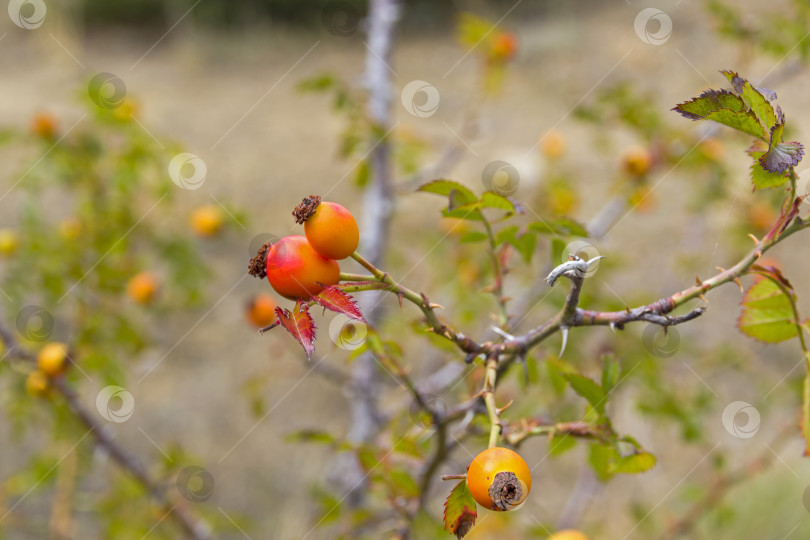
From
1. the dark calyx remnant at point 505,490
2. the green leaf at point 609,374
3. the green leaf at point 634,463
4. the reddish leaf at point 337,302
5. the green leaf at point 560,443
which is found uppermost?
the reddish leaf at point 337,302

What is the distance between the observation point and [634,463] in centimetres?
67

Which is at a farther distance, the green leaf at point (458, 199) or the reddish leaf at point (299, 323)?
the green leaf at point (458, 199)

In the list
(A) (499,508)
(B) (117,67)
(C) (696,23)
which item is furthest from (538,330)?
(B) (117,67)

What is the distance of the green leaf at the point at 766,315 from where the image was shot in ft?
2.20

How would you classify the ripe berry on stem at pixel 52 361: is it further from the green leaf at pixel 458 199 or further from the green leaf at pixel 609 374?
the green leaf at pixel 609 374

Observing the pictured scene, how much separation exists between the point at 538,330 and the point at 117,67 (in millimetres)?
8649

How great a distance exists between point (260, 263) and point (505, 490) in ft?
0.95

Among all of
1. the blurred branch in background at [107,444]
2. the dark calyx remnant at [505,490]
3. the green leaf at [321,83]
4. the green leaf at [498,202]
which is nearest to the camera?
the dark calyx remnant at [505,490]

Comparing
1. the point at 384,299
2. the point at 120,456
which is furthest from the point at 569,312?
the point at 120,456

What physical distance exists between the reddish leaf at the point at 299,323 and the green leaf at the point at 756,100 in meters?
0.41

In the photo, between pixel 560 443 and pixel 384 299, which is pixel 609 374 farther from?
pixel 384 299

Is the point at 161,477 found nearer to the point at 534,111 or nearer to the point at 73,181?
the point at 73,181

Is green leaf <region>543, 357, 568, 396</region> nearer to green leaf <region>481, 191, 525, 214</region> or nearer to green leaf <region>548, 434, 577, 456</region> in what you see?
green leaf <region>548, 434, 577, 456</region>

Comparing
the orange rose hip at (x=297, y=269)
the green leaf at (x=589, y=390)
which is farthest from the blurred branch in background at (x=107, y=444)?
the green leaf at (x=589, y=390)
